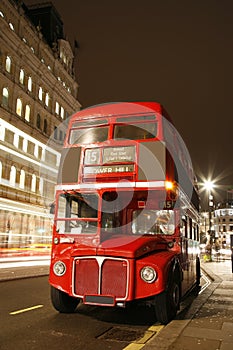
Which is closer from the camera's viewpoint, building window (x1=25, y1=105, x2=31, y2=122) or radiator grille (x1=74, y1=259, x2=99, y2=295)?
radiator grille (x1=74, y1=259, x2=99, y2=295)

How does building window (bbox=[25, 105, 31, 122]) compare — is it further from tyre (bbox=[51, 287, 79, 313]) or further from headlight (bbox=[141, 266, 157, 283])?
headlight (bbox=[141, 266, 157, 283])

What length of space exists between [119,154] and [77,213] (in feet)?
4.82

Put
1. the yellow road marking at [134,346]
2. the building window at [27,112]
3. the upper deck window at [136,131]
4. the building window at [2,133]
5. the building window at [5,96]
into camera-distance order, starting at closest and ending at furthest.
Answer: the yellow road marking at [134,346], the upper deck window at [136,131], the building window at [2,133], the building window at [5,96], the building window at [27,112]

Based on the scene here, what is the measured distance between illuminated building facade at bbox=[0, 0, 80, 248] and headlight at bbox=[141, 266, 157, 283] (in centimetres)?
2887

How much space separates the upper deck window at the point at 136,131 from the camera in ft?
26.6

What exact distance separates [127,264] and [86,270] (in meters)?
0.77

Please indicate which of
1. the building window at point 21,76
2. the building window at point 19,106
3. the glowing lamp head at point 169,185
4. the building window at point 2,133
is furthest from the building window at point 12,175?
the glowing lamp head at point 169,185

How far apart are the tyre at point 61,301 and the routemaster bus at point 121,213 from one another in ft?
0.06

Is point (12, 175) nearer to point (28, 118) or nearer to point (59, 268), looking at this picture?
point (28, 118)

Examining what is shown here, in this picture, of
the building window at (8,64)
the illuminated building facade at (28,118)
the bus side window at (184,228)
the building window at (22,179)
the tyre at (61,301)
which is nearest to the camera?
the tyre at (61,301)

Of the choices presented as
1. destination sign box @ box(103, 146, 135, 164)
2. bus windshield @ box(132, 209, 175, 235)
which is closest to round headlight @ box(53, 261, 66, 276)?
bus windshield @ box(132, 209, 175, 235)

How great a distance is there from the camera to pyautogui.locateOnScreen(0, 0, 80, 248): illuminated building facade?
36344 mm

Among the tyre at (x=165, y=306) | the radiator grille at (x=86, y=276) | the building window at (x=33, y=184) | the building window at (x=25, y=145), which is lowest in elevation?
the tyre at (x=165, y=306)

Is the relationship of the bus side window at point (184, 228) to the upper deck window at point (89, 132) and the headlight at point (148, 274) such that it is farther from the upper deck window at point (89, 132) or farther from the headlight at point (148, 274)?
the upper deck window at point (89, 132)
